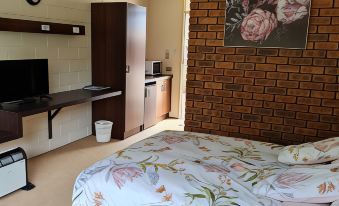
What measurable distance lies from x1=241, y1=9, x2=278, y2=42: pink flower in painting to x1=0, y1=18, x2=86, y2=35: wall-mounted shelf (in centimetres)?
→ 211

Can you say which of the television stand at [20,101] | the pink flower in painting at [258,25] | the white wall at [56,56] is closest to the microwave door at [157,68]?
the white wall at [56,56]

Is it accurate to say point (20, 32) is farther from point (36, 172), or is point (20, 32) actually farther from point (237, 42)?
point (237, 42)

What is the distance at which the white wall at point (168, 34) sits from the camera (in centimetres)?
562

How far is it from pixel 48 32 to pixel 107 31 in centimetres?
98

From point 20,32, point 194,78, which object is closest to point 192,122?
point 194,78

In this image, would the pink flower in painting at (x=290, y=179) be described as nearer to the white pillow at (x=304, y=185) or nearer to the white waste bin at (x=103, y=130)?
the white pillow at (x=304, y=185)

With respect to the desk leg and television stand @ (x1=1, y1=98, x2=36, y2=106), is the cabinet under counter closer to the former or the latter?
the desk leg

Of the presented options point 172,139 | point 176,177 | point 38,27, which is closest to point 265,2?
point 172,139

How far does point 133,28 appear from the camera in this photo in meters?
4.40

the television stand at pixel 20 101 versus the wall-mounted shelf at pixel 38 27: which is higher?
the wall-mounted shelf at pixel 38 27

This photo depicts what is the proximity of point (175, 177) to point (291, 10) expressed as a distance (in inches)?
77.4

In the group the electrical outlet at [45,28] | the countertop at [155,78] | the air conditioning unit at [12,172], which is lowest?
the air conditioning unit at [12,172]

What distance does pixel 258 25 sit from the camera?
2889mm

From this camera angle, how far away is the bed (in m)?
1.56
